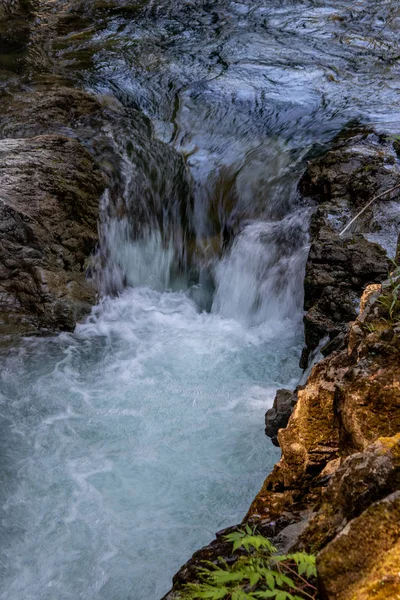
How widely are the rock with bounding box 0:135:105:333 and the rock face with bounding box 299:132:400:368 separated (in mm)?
2600

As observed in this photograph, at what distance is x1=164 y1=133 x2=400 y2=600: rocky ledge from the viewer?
1.63m

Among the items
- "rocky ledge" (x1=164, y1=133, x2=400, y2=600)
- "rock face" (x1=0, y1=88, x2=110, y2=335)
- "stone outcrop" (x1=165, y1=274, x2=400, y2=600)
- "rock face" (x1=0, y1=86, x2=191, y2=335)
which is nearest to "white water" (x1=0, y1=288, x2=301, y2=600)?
"rock face" (x1=0, y1=88, x2=110, y2=335)

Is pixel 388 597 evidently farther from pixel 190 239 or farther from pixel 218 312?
pixel 190 239

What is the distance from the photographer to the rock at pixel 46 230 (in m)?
5.87

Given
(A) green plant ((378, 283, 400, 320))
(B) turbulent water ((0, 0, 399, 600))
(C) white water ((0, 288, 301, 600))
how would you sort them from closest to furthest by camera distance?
(A) green plant ((378, 283, 400, 320)) → (C) white water ((0, 288, 301, 600)) → (B) turbulent water ((0, 0, 399, 600))

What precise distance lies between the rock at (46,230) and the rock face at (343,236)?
2.60m

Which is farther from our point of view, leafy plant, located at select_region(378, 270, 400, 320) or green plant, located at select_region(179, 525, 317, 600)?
leafy plant, located at select_region(378, 270, 400, 320)

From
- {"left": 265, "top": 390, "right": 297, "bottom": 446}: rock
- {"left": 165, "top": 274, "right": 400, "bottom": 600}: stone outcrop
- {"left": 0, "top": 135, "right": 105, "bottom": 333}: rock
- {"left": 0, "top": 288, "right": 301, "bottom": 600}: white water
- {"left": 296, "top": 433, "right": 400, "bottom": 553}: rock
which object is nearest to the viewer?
{"left": 165, "top": 274, "right": 400, "bottom": 600}: stone outcrop

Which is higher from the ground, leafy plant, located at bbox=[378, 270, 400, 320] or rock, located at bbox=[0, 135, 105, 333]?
leafy plant, located at bbox=[378, 270, 400, 320]

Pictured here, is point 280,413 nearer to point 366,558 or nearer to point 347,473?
point 347,473

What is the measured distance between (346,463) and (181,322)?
14.5ft

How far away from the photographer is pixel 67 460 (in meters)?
4.32

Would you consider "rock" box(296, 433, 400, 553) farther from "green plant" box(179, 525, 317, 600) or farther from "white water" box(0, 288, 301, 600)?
"white water" box(0, 288, 301, 600)

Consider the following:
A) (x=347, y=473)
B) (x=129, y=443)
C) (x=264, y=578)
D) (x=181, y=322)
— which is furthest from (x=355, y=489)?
(x=181, y=322)
